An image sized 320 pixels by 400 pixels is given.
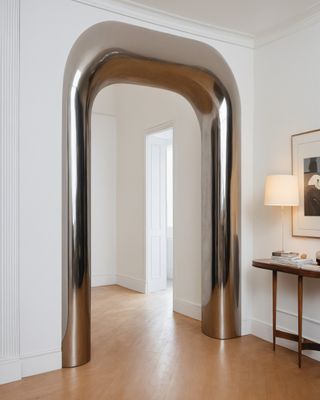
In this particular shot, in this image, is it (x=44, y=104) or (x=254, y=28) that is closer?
(x=44, y=104)

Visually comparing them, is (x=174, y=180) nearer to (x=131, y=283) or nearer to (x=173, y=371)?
(x=131, y=283)

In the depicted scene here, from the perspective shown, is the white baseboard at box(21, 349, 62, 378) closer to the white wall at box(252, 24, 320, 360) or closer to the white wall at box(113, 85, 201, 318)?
the white wall at box(113, 85, 201, 318)

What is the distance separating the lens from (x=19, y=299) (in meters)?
3.22

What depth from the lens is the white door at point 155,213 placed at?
21.0ft

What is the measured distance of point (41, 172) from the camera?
333 cm

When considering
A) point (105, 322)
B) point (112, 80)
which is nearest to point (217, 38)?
point (112, 80)

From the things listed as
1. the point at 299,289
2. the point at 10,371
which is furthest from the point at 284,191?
the point at 10,371

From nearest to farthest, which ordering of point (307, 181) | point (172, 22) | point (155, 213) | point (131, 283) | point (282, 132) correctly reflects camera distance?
point (307, 181), point (172, 22), point (282, 132), point (155, 213), point (131, 283)

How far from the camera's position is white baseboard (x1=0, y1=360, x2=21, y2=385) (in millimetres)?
3088

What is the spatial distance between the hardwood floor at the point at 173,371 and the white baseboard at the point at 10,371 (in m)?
0.06

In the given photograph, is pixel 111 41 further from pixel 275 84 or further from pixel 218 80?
pixel 275 84

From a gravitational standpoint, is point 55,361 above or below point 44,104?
below

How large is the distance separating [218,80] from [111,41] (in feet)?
3.82

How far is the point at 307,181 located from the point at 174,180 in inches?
78.0
